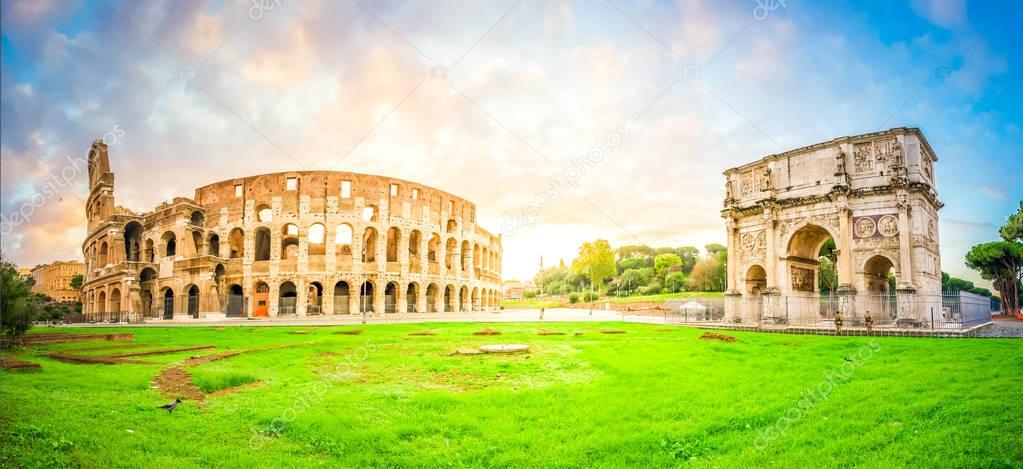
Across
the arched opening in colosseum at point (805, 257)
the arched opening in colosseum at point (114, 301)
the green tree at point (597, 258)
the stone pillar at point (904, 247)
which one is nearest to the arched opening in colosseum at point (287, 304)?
the arched opening in colosseum at point (114, 301)

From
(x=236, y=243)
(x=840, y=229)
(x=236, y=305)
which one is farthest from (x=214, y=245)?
(x=840, y=229)

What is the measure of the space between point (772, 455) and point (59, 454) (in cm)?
799

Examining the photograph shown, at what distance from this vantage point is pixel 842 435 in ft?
21.6

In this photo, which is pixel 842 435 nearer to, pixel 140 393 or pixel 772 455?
pixel 772 455

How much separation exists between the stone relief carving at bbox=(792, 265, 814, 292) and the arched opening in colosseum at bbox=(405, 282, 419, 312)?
1403 inches

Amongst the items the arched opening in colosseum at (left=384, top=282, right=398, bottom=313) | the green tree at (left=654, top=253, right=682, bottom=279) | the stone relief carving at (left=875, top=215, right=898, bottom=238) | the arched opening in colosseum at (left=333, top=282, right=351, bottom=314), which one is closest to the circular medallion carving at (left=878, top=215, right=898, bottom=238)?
the stone relief carving at (left=875, top=215, right=898, bottom=238)

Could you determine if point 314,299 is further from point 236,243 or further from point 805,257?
point 805,257

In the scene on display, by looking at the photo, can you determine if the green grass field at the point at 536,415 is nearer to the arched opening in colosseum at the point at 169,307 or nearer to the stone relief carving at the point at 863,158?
the stone relief carving at the point at 863,158

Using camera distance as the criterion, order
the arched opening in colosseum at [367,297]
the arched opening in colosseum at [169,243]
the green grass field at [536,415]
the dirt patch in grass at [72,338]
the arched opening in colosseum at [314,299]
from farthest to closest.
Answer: the arched opening in colosseum at [169,243] < the arched opening in colosseum at [367,297] < the arched opening in colosseum at [314,299] < the dirt patch in grass at [72,338] < the green grass field at [536,415]

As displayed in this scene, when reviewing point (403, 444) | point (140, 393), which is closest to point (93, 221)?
point (140, 393)

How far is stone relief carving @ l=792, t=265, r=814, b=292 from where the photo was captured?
31931mm

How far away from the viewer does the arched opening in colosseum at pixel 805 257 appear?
3127cm

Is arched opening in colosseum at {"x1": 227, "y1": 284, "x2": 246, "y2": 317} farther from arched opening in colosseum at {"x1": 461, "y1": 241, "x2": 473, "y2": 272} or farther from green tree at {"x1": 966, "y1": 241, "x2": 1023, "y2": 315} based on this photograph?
green tree at {"x1": 966, "y1": 241, "x2": 1023, "y2": 315}

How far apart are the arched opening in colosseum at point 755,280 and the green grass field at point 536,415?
20.6 metres
